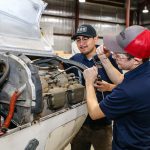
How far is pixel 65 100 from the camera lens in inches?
95.1

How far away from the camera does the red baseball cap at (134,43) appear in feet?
6.06

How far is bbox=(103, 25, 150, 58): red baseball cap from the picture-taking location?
1848mm

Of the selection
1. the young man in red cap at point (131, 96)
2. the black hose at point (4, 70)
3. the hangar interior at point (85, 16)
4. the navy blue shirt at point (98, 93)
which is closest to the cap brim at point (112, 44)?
the young man in red cap at point (131, 96)

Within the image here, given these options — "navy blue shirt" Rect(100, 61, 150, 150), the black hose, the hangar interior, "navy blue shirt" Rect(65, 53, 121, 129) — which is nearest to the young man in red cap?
"navy blue shirt" Rect(100, 61, 150, 150)

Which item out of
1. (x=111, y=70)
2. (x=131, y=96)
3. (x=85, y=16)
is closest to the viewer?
(x=131, y=96)

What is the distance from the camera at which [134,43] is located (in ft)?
6.07

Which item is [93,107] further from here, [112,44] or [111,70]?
[111,70]

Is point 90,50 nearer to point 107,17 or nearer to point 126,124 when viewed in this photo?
point 126,124

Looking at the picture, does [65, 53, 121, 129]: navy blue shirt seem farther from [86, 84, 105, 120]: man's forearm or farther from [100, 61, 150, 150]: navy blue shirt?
[100, 61, 150, 150]: navy blue shirt

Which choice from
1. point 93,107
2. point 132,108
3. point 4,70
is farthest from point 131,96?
point 4,70

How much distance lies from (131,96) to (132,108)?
0.09 meters

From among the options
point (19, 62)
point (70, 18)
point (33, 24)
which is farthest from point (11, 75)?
point (70, 18)

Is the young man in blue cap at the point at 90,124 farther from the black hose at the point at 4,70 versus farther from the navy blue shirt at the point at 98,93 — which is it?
the black hose at the point at 4,70

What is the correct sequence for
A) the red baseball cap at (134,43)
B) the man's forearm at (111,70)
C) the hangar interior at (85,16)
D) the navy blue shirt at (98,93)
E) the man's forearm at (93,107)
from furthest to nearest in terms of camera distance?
the hangar interior at (85,16) < the navy blue shirt at (98,93) < the man's forearm at (111,70) < the man's forearm at (93,107) < the red baseball cap at (134,43)
